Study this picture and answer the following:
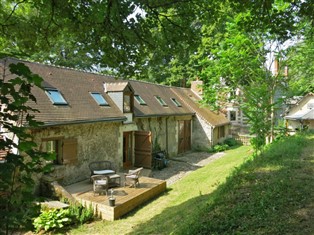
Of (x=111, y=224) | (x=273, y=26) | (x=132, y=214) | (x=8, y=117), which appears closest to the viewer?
(x=8, y=117)

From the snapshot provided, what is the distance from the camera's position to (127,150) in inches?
637

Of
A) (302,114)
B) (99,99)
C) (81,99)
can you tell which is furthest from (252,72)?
(302,114)

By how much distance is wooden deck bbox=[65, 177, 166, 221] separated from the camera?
9383 millimetres

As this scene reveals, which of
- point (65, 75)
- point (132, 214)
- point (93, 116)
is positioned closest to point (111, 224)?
point (132, 214)

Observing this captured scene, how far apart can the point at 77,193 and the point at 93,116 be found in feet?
12.9

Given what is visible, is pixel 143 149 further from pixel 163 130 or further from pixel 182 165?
pixel 163 130

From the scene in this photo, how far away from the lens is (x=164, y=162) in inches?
672

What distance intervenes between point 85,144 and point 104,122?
1.59m

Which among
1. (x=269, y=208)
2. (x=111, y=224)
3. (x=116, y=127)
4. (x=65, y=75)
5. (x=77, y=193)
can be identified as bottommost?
(x=111, y=224)

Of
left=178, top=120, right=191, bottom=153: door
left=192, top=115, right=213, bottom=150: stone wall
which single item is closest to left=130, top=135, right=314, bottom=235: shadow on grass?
left=178, top=120, right=191, bottom=153: door

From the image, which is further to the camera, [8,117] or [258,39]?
[258,39]

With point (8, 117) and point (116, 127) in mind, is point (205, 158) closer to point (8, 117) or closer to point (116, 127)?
point (116, 127)

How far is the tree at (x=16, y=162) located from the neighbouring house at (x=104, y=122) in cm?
611

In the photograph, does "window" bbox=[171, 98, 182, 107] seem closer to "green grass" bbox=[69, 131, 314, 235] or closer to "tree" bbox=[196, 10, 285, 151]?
"tree" bbox=[196, 10, 285, 151]
